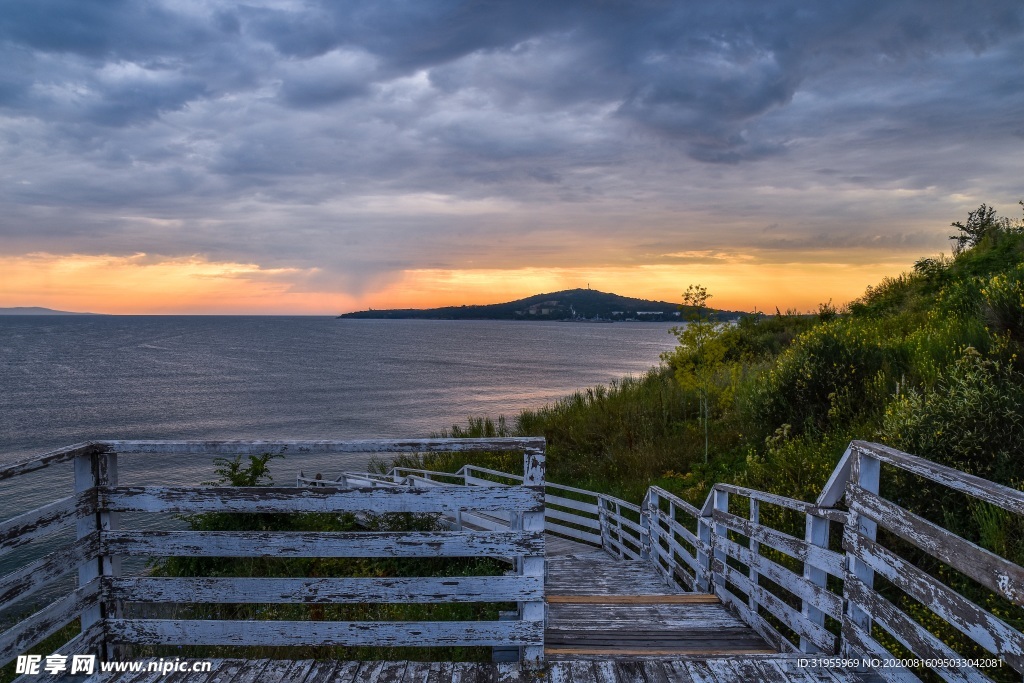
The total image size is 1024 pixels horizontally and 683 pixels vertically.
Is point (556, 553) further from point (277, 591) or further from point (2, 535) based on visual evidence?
point (2, 535)

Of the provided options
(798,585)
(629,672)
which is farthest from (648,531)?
(629,672)

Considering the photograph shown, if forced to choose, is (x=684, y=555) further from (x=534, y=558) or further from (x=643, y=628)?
(x=534, y=558)

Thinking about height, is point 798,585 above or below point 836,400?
below

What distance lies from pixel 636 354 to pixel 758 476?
351 ft

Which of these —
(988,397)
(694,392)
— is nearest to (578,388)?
(694,392)

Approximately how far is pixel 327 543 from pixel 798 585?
3.28 meters

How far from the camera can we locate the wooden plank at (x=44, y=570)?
11.5 ft

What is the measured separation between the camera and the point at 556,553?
12.6 metres

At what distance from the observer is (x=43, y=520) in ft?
12.2

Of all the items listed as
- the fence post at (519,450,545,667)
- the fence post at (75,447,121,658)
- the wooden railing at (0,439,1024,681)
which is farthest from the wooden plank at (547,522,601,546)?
the fence post at (75,447,121,658)

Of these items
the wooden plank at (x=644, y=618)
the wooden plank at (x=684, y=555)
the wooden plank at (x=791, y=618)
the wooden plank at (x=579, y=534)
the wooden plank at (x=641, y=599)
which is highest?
the wooden plank at (x=791, y=618)

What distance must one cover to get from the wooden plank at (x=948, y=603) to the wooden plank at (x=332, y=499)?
193cm

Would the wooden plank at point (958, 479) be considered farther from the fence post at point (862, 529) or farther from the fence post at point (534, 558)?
the fence post at point (534, 558)

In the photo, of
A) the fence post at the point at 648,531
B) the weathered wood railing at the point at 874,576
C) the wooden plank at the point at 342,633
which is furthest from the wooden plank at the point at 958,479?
the fence post at the point at 648,531
